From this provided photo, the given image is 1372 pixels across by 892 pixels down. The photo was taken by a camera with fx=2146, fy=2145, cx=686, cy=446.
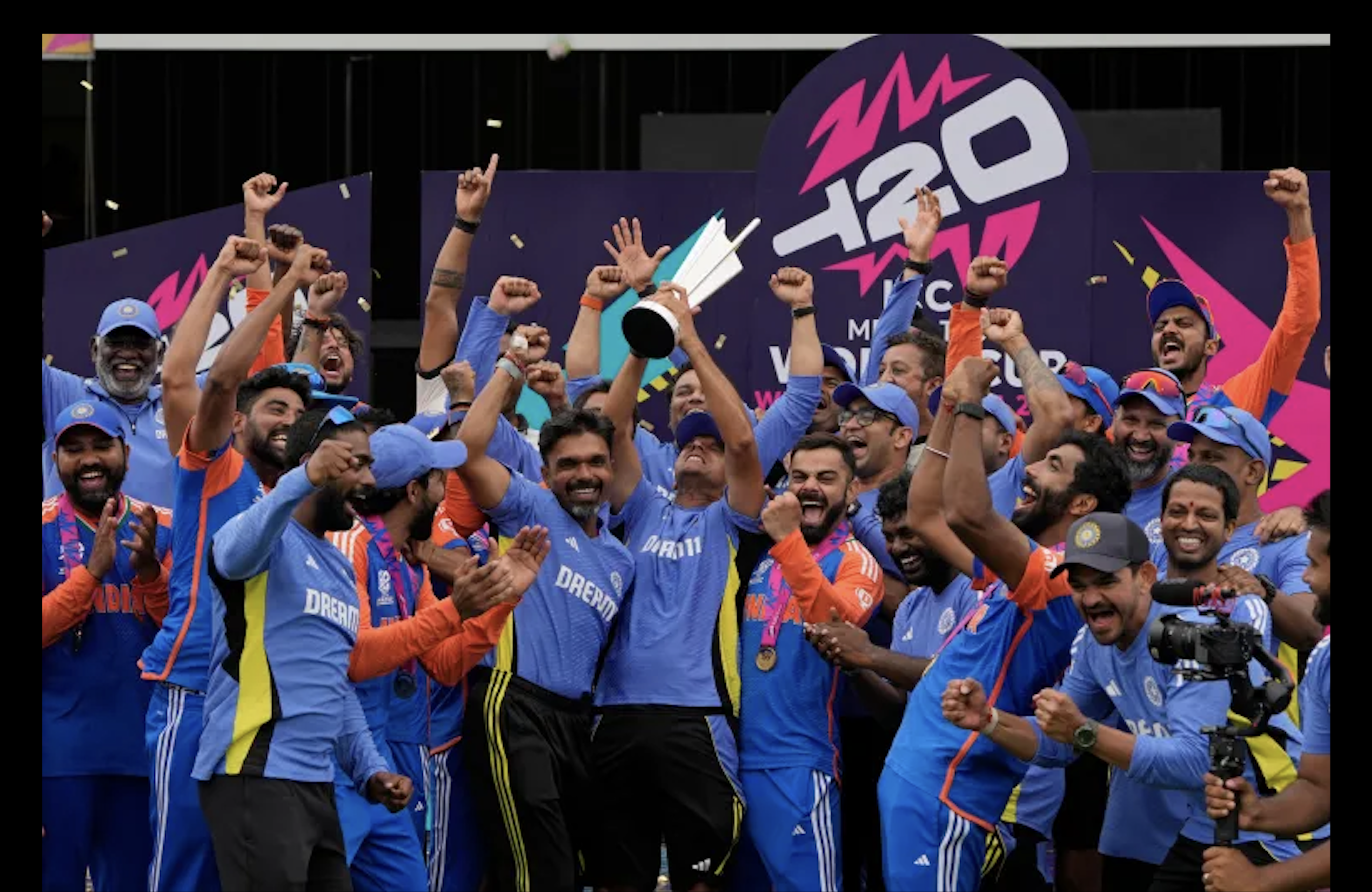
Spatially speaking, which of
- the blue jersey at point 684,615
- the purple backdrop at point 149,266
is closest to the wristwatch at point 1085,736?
the blue jersey at point 684,615

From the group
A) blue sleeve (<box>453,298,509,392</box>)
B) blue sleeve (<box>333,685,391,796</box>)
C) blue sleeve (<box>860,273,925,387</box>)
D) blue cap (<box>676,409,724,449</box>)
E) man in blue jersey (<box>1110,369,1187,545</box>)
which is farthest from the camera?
blue sleeve (<box>860,273,925,387</box>)

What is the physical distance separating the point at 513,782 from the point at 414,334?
601cm

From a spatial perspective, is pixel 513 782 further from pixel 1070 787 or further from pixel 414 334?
pixel 414 334

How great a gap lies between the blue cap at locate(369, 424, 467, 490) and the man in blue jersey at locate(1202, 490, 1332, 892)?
2699 mm

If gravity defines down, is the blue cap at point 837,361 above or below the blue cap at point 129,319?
below

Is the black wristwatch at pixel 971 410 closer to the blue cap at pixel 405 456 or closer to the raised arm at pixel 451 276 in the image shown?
the blue cap at pixel 405 456

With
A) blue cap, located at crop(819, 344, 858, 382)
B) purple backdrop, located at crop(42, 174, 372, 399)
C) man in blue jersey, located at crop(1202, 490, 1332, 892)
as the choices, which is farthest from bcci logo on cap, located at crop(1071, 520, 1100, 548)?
purple backdrop, located at crop(42, 174, 372, 399)

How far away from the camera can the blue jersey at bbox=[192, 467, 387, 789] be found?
20.5 feet

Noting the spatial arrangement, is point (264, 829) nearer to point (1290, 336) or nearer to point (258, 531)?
point (258, 531)

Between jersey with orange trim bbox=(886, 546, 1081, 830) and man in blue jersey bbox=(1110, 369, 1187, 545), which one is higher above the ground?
man in blue jersey bbox=(1110, 369, 1187, 545)

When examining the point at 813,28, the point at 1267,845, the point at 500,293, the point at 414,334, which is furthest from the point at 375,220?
the point at 1267,845

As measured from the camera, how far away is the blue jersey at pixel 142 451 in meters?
8.05

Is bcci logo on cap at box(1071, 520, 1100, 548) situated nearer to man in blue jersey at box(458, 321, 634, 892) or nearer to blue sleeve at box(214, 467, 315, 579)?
man in blue jersey at box(458, 321, 634, 892)

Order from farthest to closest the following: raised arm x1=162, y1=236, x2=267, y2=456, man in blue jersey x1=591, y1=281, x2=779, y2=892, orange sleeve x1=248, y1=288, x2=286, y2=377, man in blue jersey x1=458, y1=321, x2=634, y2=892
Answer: orange sleeve x1=248, y1=288, x2=286, y2=377 → man in blue jersey x1=591, y1=281, x2=779, y2=892 → man in blue jersey x1=458, y1=321, x2=634, y2=892 → raised arm x1=162, y1=236, x2=267, y2=456
